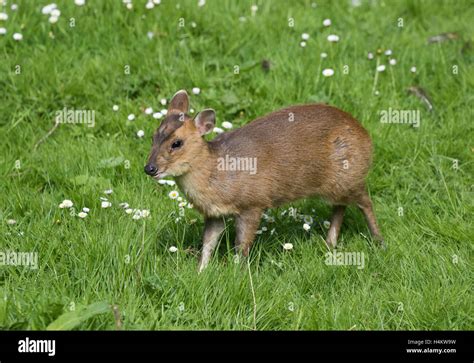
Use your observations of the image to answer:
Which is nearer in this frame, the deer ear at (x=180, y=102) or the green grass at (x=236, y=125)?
the green grass at (x=236, y=125)

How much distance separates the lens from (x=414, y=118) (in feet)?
25.2

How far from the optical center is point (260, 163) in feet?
20.1

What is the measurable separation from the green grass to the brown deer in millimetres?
292

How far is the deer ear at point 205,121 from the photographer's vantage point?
6027 mm

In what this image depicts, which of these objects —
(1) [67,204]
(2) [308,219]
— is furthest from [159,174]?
(2) [308,219]

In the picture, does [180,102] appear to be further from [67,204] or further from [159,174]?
[67,204]

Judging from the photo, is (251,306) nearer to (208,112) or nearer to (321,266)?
(321,266)

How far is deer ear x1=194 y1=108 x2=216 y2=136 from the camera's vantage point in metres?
6.03

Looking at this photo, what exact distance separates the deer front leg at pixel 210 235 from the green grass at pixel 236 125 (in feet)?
0.40

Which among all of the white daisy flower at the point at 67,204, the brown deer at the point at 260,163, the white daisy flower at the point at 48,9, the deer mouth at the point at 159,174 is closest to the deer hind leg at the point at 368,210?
the brown deer at the point at 260,163

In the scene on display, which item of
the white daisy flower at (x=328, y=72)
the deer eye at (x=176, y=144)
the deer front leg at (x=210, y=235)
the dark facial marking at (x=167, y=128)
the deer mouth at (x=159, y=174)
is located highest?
the white daisy flower at (x=328, y=72)

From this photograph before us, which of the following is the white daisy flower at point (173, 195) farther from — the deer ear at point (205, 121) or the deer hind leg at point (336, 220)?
the deer hind leg at point (336, 220)
